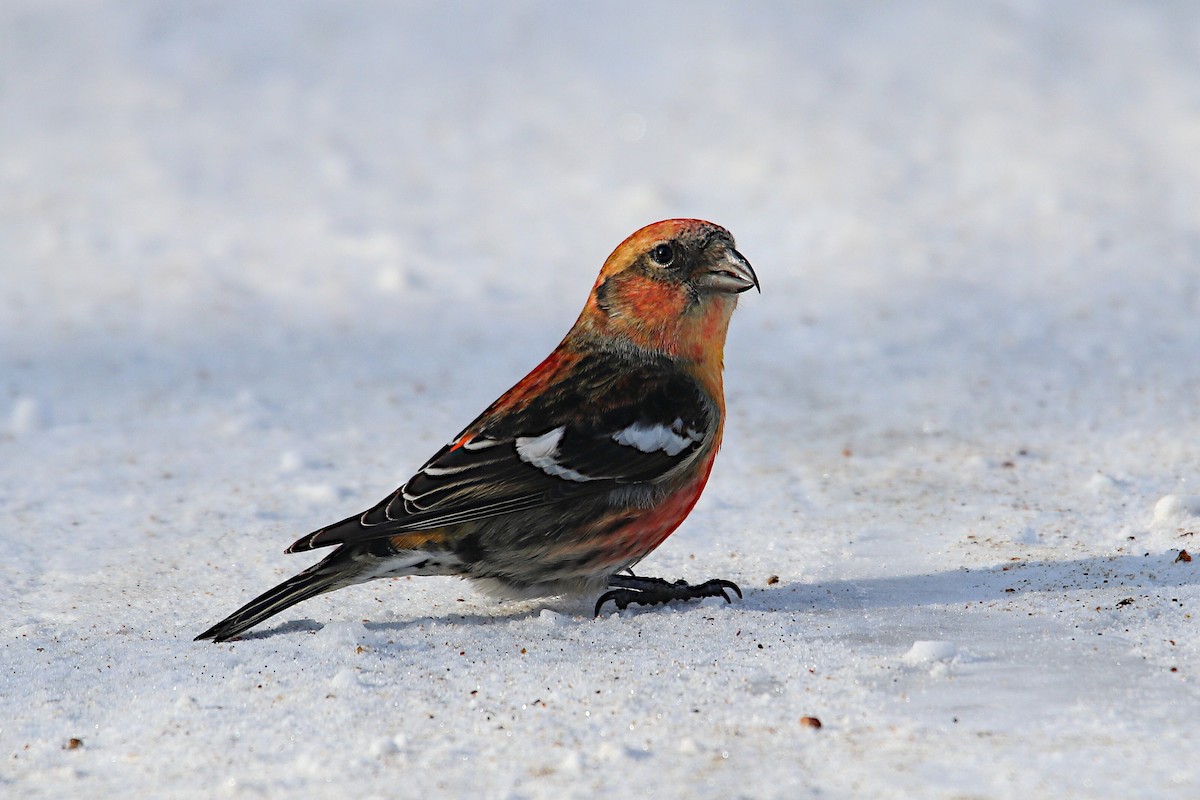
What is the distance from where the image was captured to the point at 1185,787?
9.05 ft

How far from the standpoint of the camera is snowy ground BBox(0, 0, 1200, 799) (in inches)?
126

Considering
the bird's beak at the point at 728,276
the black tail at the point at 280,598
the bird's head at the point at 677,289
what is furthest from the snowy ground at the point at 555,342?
the bird's beak at the point at 728,276

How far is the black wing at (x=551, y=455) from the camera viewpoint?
391 cm

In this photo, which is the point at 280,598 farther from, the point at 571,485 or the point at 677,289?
the point at 677,289

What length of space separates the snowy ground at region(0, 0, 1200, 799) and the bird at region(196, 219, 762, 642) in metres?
0.15

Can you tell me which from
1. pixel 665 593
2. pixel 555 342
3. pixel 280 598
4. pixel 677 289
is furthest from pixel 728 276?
pixel 555 342

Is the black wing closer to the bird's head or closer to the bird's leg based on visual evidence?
the bird's head

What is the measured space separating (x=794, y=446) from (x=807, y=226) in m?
2.48

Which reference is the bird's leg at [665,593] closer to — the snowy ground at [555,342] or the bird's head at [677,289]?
the snowy ground at [555,342]

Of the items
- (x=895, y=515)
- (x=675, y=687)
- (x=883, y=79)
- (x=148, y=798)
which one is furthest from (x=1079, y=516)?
(x=883, y=79)

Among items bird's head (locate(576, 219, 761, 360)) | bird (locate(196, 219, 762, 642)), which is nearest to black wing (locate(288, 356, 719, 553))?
bird (locate(196, 219, 762, 642))

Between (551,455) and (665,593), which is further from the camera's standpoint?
(665,593)

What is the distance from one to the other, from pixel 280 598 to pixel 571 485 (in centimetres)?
83

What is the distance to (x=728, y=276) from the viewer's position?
Answer: 14.3ft
